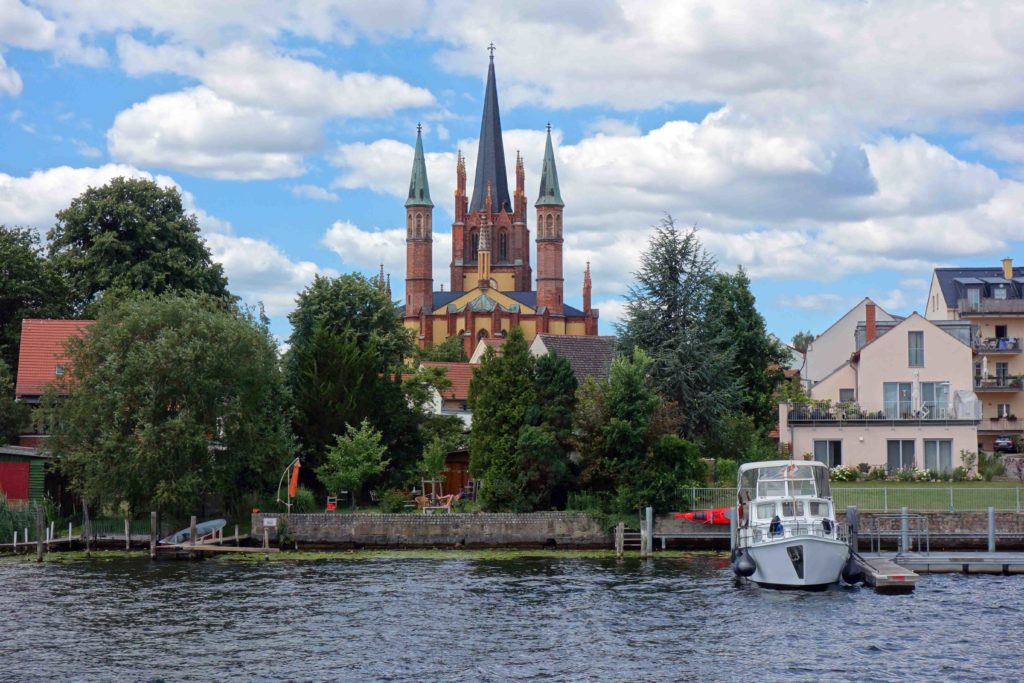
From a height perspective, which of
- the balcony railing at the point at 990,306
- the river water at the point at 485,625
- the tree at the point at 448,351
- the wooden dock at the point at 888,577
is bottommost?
the river water at the point at 485,625

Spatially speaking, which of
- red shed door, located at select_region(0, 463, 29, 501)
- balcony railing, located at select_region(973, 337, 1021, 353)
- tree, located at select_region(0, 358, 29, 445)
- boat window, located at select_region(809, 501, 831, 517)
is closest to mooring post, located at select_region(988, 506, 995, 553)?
boat window, located at select_region(809, 501, 831, 517)

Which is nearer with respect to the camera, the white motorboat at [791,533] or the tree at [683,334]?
the white motorboat at [791,533]

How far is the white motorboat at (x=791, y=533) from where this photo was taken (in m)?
41.3

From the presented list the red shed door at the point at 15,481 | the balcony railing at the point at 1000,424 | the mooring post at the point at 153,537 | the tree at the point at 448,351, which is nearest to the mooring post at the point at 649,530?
the mooring post at the point at 153,537

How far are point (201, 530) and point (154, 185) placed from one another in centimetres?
3554

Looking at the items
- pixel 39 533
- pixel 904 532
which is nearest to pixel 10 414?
pixel 39 533

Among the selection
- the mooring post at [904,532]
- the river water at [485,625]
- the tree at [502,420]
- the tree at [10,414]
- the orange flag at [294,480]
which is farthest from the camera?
the tree at [10,414]

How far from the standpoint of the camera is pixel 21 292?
74.1 metres

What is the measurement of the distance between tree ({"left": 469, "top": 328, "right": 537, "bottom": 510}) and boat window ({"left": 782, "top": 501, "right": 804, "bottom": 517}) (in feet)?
44.4

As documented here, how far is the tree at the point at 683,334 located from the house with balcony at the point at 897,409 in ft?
11.6

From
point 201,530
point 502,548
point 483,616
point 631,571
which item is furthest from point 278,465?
point 483,616

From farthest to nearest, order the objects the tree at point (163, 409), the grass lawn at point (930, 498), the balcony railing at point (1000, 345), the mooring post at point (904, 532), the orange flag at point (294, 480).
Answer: the balcony railing at point (1000, 345)
the orange flag at point (294, 480)
the grass lawn at point (930, 498)
the tree at point (163, 409)
the mooring post at point (904, 532)

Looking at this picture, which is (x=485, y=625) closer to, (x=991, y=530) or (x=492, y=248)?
(x=991, y=530)

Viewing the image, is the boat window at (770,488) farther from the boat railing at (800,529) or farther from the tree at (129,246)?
the tree at (129,246)
